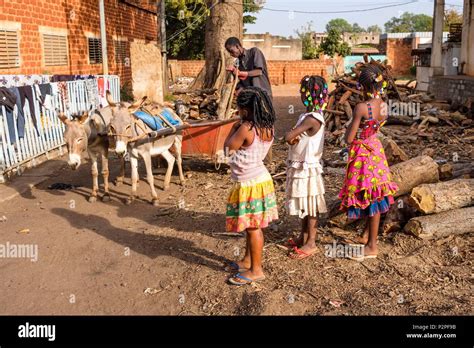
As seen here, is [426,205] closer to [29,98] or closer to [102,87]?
[29,98]

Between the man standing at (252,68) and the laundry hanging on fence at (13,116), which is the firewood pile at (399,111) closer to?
the man standing at (252,68)

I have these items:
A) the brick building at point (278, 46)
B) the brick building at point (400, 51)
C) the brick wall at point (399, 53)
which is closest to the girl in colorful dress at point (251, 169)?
the brick building at point (278, 46)

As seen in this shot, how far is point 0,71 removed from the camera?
37.3 feet

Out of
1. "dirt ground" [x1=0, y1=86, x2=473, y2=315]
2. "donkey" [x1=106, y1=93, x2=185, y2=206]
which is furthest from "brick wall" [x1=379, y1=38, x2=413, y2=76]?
"dirt ground" [x1=0, y1=86, x2=473, y2=315]

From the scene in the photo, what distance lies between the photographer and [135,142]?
276 inches

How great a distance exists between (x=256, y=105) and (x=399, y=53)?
4469cm

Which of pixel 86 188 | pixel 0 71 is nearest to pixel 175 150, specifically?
pixel 86 188

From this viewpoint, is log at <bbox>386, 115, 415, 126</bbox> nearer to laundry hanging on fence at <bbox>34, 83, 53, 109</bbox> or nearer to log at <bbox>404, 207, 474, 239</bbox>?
log at <bbox>404, 207, 474, 239</bbox>

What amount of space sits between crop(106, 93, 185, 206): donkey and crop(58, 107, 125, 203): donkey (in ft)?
1.49

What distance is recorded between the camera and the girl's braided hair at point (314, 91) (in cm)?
463

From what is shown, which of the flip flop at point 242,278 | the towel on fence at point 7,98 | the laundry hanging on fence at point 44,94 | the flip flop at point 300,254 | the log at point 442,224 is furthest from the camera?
the laundry hanging on fence at point 44,94

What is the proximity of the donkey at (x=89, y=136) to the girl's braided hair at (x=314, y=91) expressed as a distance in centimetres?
350

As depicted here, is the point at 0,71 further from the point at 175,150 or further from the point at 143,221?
the point at 143,221

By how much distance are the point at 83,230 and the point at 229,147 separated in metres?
3.01
